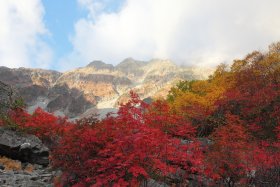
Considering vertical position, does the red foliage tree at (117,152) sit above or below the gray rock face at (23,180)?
above

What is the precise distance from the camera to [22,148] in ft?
68.0

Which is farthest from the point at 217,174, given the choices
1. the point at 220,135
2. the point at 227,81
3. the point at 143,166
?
the point at 227,81

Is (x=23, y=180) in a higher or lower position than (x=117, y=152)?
lower

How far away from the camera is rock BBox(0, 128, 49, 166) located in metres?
20.7

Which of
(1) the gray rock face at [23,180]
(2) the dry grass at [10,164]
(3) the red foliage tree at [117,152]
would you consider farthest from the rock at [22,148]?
(3) the red foliage tree at [117,152]

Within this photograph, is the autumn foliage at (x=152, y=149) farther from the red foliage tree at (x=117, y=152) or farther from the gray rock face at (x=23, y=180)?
the gray rock face at (x=23, y=180)

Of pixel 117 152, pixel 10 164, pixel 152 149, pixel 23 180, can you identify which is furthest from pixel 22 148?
pixel 152 149

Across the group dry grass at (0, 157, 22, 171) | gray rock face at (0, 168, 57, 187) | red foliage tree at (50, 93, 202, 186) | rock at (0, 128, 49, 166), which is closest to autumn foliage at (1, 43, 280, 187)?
red foliage tree at (50, 93, 202, 186)

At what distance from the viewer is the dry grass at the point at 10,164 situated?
63.3 ft

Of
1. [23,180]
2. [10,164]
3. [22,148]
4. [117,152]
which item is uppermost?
[22,148]

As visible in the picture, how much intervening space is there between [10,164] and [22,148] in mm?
1331

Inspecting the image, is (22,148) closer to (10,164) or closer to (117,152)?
(10,164)

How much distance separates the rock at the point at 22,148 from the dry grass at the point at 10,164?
0.70m

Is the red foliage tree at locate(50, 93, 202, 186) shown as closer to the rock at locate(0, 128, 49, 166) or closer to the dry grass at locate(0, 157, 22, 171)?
the dry grass at locate(0, 157, 22, 171)
